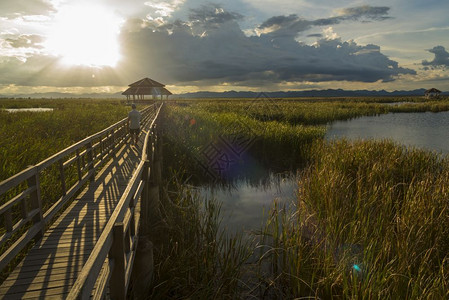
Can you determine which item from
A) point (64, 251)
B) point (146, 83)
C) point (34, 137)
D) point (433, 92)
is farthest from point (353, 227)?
point (433, 92)

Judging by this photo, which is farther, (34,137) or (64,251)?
(34,137)

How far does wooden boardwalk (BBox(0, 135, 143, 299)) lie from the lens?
3.43 m

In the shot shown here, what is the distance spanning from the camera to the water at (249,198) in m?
8.51

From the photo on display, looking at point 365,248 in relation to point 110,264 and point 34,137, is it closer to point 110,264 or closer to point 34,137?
point 110,264

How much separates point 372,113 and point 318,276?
5008 centimetres

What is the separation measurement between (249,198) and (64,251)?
7260 mm

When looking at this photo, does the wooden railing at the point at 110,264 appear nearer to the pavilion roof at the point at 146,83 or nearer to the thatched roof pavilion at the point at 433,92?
the pavilion roof at the point at 146,83

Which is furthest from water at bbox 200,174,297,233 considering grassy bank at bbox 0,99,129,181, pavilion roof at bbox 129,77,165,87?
pavilion roof at bbox 129,77,165,87

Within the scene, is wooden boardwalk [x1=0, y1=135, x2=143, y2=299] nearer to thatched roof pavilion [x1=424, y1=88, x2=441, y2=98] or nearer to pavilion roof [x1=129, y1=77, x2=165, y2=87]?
pavilion roof [x1=129, y1=77, x2=165, y2=87]

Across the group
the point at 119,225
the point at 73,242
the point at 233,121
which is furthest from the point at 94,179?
the point at 233,121

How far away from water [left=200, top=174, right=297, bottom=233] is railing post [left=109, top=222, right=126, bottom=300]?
16.4 ft

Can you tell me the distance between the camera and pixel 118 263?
276 cm

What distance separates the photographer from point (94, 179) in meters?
8.16

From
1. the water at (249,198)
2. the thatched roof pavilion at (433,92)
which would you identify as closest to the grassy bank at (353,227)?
the water at (249,198)
